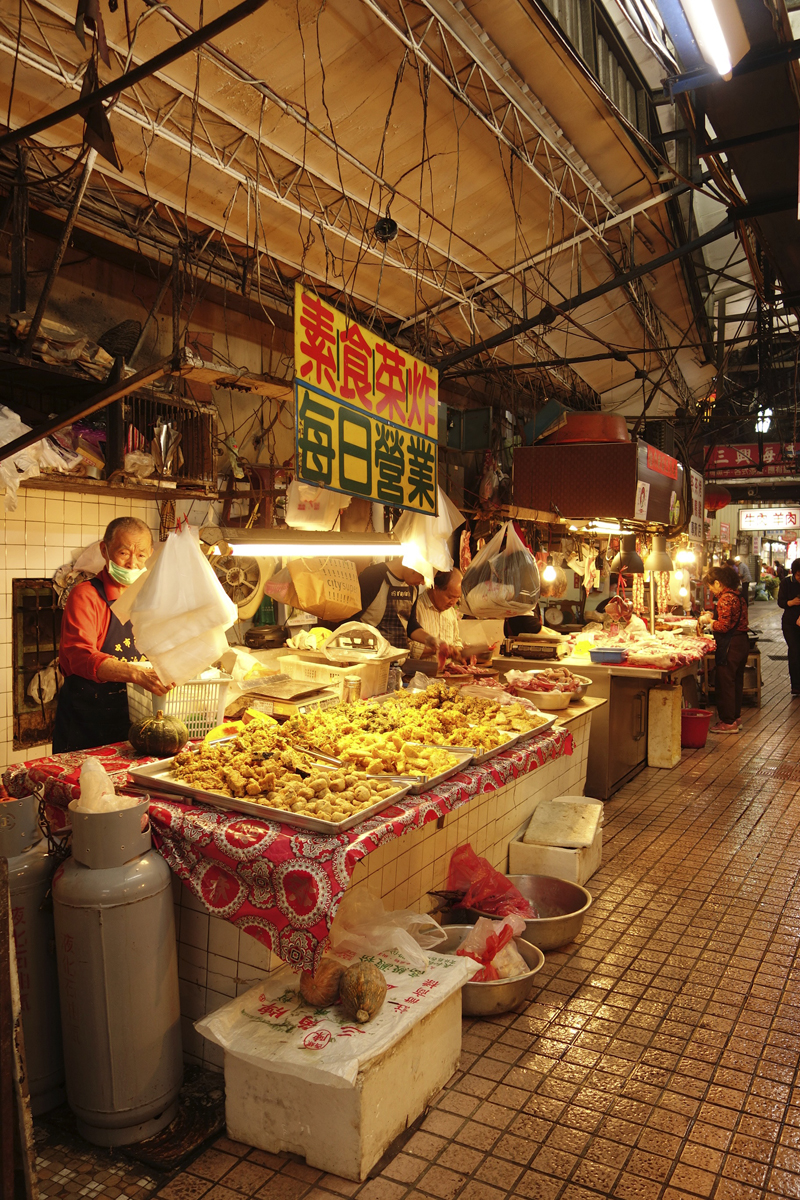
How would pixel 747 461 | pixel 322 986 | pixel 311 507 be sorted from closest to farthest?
pixel 322 986, pixel 311 507, pixel 747 461

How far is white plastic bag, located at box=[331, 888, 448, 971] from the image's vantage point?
3.27m

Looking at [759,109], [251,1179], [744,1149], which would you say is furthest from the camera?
[759,109]

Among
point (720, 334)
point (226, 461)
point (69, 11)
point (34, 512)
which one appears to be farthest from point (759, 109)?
point (720, 334)

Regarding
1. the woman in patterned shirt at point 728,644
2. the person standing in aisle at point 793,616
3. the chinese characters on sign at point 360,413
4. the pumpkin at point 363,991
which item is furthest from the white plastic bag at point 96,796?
the person standing in aisle at point 793,616

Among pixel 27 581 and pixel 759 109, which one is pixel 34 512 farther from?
pixel 759 109

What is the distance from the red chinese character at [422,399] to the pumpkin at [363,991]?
3.12 m

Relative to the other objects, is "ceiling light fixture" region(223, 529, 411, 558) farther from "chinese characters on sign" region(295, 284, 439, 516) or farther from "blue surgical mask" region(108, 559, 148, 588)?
"blue surgical mask" region(108, 559, 148, 588)

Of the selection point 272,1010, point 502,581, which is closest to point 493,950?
point 272,1010

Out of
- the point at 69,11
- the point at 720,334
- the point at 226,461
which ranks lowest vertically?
the point at 226,461

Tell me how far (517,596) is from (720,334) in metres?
7.88

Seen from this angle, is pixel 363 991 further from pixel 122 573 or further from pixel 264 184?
pixel 264 184

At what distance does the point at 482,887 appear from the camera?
14.6 feet

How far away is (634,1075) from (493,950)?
0.83 metres

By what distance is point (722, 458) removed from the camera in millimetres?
20188
